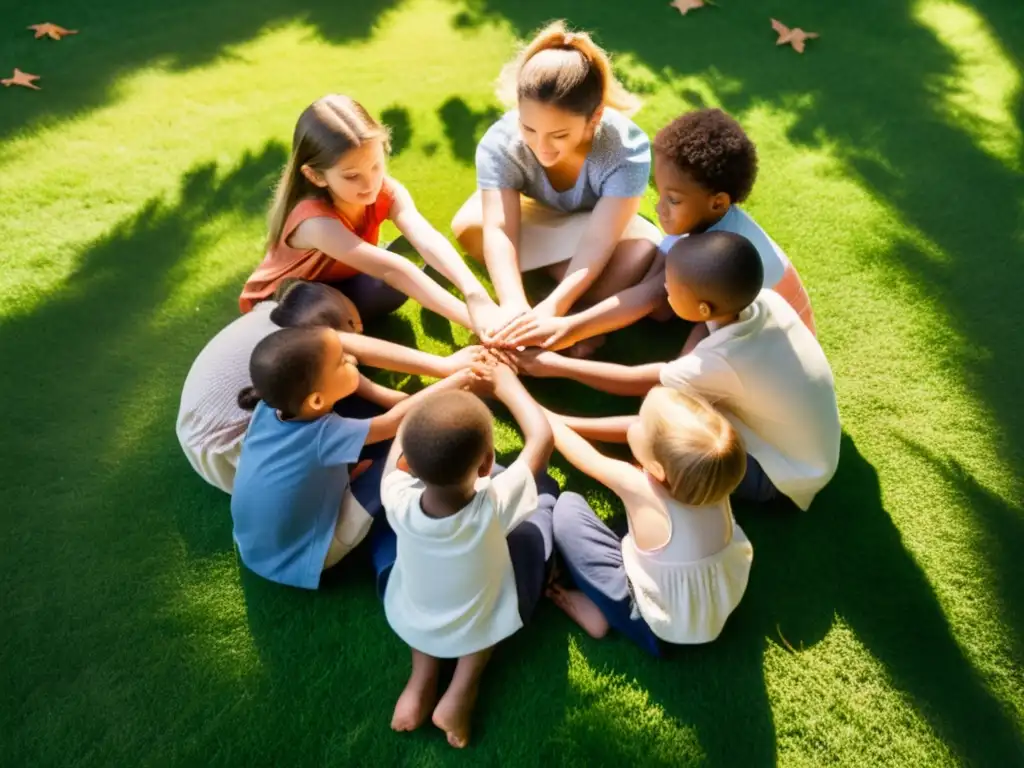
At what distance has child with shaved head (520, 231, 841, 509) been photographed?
2.38 meters

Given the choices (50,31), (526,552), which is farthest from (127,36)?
(526,552)

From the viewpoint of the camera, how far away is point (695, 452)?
206cm

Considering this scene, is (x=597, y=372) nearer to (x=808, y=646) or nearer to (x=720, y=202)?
(x=720, y=202)

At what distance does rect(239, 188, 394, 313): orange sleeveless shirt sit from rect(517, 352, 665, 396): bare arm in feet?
3.06

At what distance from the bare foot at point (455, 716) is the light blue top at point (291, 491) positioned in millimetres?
586

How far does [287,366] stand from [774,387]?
1.57 meters

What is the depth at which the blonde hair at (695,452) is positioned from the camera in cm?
206

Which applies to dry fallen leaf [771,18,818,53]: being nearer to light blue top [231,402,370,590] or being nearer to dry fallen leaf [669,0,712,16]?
dry fallen leaf [669,0,712,16]

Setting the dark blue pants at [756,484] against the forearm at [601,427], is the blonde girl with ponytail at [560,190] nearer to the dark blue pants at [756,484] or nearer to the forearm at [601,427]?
the forearm at [601,427]

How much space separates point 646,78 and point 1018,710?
3.80 metres

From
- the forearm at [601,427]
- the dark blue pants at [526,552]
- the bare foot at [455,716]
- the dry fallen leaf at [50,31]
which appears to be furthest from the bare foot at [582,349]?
the dry fallen leaf at [50,31]

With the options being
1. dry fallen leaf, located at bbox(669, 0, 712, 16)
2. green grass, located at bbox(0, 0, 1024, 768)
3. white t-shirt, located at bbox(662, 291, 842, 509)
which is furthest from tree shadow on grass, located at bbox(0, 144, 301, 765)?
dry fallen leaf, located at bbox(669, 0, 712, 16)

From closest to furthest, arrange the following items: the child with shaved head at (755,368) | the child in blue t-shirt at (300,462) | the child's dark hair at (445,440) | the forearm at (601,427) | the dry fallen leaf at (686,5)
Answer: the child's dark hair at (445,440)
the child in blue t-shirt at (300,462)
the child with shaved head at (755,368)
the forearm at (601,427)
the dry fallen leaf at (686,5)

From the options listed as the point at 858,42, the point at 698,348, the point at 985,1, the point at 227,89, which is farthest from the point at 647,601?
the point at 985,1
